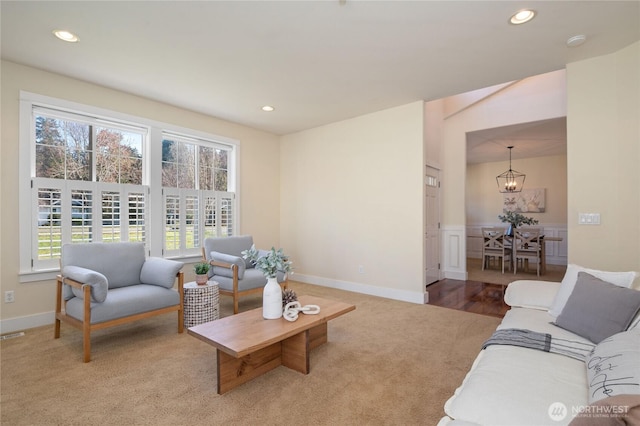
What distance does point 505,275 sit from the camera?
5996 millimetres

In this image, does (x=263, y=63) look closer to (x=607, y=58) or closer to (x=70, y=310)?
(x=70, y=310)

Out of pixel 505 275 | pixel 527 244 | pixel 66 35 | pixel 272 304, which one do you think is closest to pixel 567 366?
pixel 272 304

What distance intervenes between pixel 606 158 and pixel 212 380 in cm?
384

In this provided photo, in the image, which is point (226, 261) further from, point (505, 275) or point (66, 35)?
point (505, 275)

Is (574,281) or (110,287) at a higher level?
(574,281)

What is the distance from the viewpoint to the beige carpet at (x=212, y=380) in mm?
1813

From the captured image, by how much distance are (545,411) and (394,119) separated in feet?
12.7

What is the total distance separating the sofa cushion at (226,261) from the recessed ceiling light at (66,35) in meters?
2.44

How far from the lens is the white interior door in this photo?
525 centimetres

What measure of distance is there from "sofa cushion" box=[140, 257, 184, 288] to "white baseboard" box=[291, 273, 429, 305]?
103 inches

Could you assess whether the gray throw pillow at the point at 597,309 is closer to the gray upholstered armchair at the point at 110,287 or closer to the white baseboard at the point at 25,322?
the gray upholstered armchair at the point at 110,287

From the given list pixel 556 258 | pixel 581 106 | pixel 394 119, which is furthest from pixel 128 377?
pixel 556 258

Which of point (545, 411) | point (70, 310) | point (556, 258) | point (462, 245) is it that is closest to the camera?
point (545, 411)

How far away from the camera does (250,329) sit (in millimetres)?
2189
